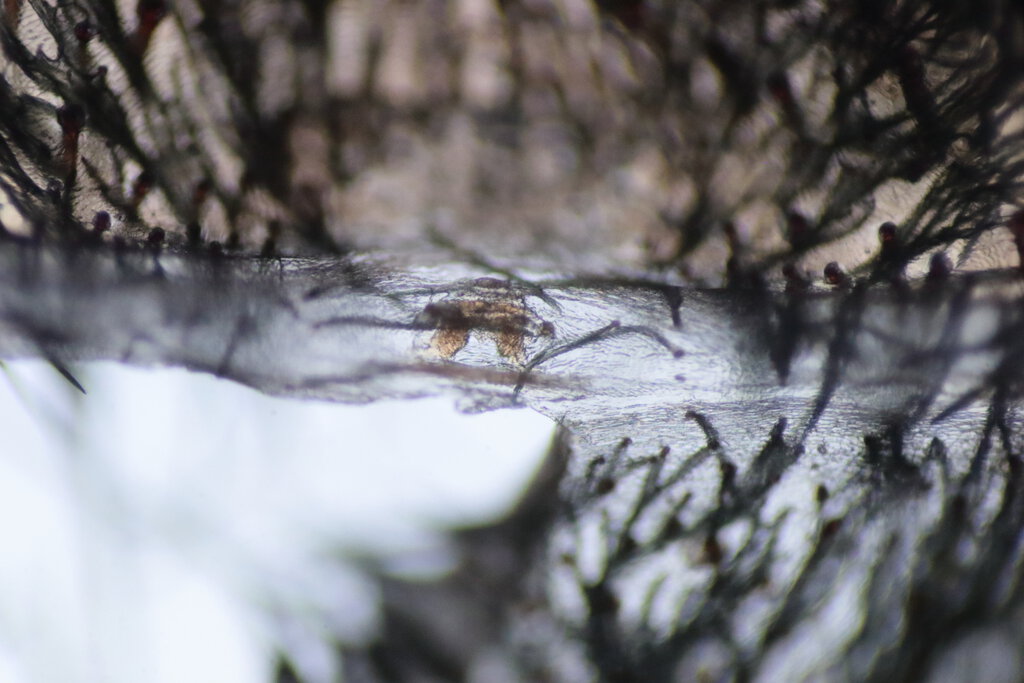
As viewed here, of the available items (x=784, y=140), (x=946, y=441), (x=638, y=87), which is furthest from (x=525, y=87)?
(x=946, y=441)

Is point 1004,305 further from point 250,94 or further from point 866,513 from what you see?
point 250,94

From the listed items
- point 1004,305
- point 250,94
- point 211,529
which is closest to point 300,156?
point 250,94

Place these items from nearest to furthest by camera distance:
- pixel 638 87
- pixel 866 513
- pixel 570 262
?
pixel 638 87
pixel 570 262
pixel 866 513

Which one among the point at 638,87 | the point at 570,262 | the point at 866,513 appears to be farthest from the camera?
the point at 866,513

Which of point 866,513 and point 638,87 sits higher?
point 638,87

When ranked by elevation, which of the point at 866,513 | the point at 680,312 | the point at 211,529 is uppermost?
the point at 680,312

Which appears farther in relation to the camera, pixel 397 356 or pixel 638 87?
pixel 397 356
